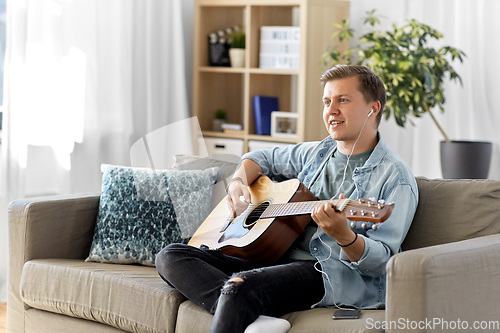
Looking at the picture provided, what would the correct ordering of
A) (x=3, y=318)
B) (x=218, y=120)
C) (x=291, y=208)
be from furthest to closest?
(x=218, y=120) < (x=3, y=318) < (x=291, y=208)

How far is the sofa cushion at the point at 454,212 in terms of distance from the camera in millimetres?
1723

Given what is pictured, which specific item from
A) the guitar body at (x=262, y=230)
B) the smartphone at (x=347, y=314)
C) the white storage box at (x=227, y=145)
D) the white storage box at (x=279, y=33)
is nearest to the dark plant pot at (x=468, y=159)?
the white storage box at (x=279, y=33)

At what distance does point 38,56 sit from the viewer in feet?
9.43

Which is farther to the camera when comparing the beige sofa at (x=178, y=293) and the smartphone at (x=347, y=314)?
the smartphone at (x=347, y=314)

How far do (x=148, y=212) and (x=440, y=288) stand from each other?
3.73 ft

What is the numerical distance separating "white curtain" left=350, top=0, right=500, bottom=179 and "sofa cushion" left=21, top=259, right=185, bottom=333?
1.95m

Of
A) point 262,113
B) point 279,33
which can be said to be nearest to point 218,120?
point 262,113

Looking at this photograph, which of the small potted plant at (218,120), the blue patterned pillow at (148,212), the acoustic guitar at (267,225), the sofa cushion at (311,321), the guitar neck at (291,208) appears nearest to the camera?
the sofa cushion at (311,321)

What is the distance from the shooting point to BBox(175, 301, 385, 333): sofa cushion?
57.1 inches

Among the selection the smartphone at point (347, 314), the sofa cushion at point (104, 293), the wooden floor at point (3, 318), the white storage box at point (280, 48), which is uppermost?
the white storage box at point (280, 48)

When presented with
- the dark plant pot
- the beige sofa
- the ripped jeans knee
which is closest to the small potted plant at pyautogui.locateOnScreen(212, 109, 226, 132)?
the dark plant pot

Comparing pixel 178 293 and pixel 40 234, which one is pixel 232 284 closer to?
pixel 178 293

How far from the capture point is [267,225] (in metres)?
1.70

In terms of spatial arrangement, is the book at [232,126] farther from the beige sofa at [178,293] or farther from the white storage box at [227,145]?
the beige sofa at [178,293]
